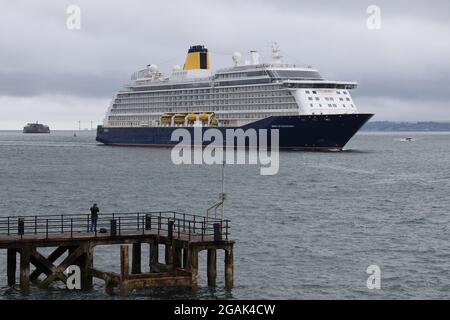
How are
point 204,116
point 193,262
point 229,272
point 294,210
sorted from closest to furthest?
point 193,262 < point 229,272 < point 294,210 < point 204,116

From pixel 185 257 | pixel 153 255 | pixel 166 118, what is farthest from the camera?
pixel 166 118

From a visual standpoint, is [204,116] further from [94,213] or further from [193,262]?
[193,262]

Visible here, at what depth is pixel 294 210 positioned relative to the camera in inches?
2325

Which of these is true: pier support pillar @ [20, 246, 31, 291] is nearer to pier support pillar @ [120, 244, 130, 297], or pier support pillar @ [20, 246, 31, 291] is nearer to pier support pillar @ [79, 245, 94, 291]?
pier support pillar @ [79, 245, 94, 291]

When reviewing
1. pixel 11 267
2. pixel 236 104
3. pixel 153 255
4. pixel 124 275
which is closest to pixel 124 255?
pixel 124 275

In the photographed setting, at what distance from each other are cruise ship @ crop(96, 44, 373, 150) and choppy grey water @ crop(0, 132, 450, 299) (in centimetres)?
670

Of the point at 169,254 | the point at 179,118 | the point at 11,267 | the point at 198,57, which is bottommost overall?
the point at 11,267

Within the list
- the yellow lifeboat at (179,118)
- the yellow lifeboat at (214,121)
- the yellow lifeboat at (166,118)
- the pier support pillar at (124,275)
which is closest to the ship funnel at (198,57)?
the yellow lifeboat at (166,118)

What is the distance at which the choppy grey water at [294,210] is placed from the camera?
34.6 m

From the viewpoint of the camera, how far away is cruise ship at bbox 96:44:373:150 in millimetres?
120062

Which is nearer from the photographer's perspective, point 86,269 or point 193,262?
point 193,262

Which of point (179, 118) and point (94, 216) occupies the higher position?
point (179, 118)

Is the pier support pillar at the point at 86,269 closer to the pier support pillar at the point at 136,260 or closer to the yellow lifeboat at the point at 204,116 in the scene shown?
the pier support pillar at the point at 136,260

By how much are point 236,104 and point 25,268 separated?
103208 millimetres
